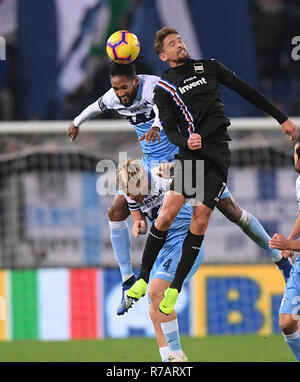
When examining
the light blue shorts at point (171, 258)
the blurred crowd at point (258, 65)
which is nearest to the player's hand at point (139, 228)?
the light blue shorts at point (171, 258)

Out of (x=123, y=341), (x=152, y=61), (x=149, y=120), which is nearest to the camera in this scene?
(x=149, y=120)

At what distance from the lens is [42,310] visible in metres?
12.7

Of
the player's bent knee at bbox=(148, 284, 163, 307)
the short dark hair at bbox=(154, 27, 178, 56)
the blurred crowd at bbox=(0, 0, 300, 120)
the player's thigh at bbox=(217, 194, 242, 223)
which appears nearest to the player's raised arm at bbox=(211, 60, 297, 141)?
the short dark hair at bbox=(154, 27, 178, 56)

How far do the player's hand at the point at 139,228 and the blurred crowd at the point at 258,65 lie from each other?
5611mm

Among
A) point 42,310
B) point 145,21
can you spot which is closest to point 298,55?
point 145,21

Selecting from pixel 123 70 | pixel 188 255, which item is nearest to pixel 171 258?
pixel 188 255

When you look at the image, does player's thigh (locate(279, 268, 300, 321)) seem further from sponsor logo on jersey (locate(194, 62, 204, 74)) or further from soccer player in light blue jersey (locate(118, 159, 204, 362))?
sponsor logo on jersey (locate(194, 62, 204, 74))

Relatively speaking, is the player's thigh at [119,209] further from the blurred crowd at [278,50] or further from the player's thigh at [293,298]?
the blurred crowd at [278,50]

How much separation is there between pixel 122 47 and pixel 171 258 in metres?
1.94

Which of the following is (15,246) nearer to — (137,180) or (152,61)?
(152,61)

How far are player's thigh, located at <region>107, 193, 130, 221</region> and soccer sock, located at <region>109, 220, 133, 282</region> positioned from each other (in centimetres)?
6

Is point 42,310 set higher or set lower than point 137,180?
lower

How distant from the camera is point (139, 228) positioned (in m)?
8.55

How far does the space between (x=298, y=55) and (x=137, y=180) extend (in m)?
6.73
